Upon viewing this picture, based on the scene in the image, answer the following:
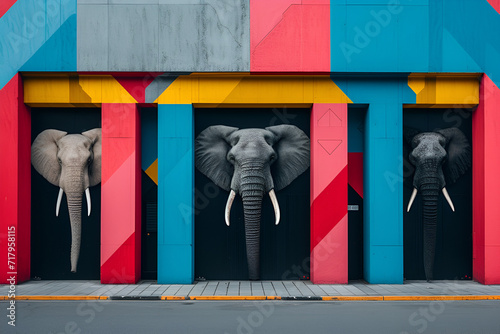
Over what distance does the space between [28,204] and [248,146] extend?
541 cm

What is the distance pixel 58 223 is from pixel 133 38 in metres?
4.77

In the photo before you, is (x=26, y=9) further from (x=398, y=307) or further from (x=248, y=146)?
(x=398, y=307)

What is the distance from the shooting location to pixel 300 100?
1134cm

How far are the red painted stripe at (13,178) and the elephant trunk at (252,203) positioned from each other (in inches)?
201

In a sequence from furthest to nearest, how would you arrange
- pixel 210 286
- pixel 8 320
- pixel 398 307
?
1. pixel 210 286
2. pixel 398 307
3. pixel 8 320

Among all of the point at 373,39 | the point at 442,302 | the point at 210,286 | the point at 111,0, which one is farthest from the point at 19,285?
the point at 373,39

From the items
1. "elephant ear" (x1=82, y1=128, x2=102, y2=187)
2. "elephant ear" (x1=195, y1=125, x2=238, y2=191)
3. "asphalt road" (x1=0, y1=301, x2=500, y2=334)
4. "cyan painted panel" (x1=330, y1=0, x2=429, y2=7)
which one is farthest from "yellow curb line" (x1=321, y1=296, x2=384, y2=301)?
"cyan painted panel" (x1=330, y1=0, x2=429, y2=7)

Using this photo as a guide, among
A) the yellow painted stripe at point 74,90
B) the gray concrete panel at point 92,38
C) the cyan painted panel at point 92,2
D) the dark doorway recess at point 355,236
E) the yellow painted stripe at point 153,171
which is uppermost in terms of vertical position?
the cyan painted panel at point 92,2

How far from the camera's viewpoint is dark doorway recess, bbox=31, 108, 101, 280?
11625 mm

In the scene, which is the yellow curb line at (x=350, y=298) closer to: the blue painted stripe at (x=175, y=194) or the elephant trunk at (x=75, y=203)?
the blue painted stripe at (x=175, y=194)

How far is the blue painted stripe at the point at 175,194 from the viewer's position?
11117 mm

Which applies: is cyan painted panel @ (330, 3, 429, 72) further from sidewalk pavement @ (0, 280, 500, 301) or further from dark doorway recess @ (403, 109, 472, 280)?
sidewalk pavement @ (0, 280, 500, 301)

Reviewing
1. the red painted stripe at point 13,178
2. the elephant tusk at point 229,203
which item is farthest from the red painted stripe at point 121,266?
the elephant tusk at point 229,203

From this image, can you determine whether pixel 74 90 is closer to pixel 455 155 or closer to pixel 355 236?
pixel 355 236
